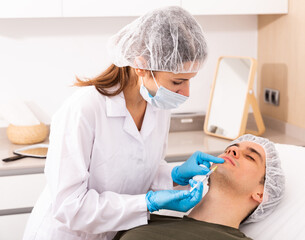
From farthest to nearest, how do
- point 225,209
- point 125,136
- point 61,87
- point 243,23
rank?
point 243,23 → point 61,87 → point 225,209 → point 125,136

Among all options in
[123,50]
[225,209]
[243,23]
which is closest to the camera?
[123,50]

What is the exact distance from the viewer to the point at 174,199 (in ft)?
4.63

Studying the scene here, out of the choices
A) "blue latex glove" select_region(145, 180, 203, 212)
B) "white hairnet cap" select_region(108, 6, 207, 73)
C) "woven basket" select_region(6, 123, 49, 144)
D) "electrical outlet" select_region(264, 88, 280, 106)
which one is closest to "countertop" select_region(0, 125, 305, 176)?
"woven basket" select_region(6, 123, 49, 144)

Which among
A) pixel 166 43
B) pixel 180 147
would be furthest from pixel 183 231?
pixel 180 147

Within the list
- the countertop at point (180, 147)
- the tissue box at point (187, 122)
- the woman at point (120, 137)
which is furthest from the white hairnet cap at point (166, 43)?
the tissue box at point (187, 122)

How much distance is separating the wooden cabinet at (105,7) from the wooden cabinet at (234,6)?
3.9 inches

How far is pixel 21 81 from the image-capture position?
103 inches

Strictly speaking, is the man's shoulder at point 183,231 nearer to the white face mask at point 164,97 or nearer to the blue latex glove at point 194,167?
the blue latex glove at point 194,167

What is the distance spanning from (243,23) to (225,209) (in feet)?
4.98

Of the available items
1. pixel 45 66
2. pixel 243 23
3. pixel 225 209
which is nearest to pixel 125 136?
pixel 225 209

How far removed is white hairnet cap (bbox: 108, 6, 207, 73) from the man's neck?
56 centimetres

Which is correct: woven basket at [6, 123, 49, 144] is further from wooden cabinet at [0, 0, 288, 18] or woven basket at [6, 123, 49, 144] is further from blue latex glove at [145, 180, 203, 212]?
blue latex glove at [145, 180, 203, 212]

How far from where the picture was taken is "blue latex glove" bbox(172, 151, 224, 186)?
1597mm

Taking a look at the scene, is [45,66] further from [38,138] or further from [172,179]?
[172,179]
